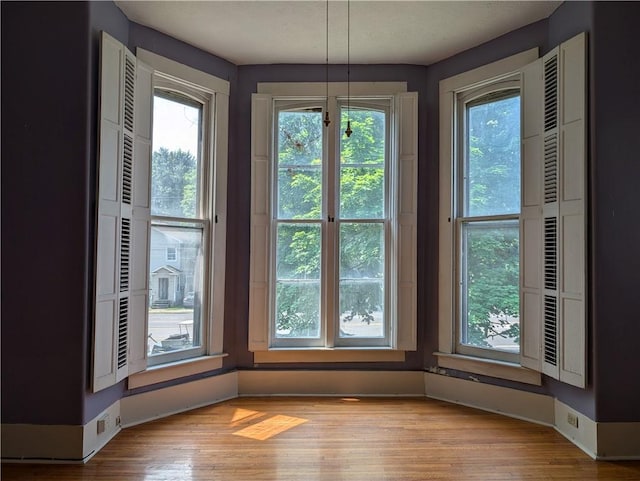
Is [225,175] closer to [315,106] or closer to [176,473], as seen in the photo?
[315,106]

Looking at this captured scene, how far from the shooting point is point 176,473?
Result: 8.36 ft

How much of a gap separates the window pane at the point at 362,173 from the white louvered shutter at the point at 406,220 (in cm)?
19

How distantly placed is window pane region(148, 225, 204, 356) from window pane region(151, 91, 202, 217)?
21 cm

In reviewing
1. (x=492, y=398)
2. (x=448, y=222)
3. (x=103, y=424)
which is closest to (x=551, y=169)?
(x=448, y=222)

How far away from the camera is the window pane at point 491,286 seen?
3559 millimetres

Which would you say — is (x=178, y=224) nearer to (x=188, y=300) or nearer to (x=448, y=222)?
(x=188, y=300)

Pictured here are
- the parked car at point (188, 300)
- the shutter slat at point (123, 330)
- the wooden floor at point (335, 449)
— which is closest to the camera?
the wooden floor at point (335, 449)

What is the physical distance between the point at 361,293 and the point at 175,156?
2093mm

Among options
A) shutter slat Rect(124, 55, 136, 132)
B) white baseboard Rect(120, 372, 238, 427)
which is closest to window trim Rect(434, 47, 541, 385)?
white baseboard Rect(120, 372, 238, 427)

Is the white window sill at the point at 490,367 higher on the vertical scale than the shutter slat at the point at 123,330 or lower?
lower

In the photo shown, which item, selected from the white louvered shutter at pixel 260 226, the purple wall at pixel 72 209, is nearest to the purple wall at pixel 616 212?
the purple wall at pixel 72 209

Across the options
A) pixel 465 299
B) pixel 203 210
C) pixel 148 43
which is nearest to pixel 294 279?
pixel 203 210

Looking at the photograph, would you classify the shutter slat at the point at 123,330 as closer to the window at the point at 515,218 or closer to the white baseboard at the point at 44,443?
the white baseboard at the point at 44,443

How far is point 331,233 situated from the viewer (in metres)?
4.03
